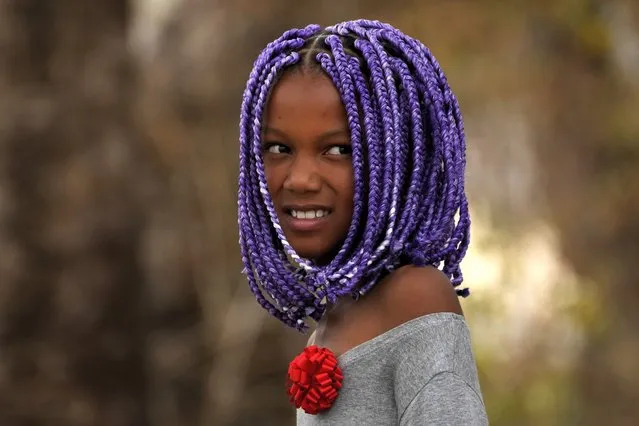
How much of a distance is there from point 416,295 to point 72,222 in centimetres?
359

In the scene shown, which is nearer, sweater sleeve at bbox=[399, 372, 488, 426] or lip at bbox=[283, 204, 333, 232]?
sweater sleeve at bbox=[399, 372, 488, 426]

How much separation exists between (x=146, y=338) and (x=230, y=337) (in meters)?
1.89

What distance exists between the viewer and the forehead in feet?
7.13

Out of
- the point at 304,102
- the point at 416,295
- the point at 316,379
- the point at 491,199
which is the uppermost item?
the point at 304,102

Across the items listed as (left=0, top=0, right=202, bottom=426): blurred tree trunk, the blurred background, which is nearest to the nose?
(left=0, top=0, right=202, bottom=426): blurred tree trunk

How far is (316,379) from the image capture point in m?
2.16

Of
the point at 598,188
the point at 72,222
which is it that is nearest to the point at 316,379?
the point at 72,222

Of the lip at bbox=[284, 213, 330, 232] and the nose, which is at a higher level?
the nose

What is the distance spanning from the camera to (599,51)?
8102 millimetres

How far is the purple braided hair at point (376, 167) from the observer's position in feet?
7.01

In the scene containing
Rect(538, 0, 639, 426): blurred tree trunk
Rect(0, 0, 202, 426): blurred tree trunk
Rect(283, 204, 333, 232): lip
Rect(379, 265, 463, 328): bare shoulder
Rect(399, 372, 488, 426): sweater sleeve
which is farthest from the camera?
Rect(538, 0, 639, 426): blurred tree trunk

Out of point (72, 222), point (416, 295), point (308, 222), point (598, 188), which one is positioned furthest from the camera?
point (598, 188)

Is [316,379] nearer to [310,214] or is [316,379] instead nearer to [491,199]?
[310,214]

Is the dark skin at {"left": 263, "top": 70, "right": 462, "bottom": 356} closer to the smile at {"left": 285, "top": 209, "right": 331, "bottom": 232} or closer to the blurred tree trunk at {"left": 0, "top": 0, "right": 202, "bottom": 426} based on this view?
the smile at {"left": 285, "top": 209, "right": 331, "bottom": 232}
